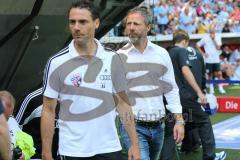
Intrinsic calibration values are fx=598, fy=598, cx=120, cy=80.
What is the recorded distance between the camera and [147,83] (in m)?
5.95

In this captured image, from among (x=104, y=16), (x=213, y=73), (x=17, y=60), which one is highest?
(x=104, y=16)

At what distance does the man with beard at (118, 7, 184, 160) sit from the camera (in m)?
5.96

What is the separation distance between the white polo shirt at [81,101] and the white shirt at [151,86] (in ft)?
4.40

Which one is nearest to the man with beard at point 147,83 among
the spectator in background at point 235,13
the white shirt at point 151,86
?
the white shirt at point 151,86

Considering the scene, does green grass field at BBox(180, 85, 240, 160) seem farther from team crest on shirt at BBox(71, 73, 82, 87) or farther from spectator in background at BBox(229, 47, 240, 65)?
team crest on shirt at BBox(71, 73, 82, 87)

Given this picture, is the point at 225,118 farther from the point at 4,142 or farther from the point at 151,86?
the point at 4,142

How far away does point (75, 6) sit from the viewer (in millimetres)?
4629

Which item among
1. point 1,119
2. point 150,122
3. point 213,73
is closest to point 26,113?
point 150,122

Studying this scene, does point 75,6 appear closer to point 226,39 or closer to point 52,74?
point 52,74

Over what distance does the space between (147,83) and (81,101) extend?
1.55m

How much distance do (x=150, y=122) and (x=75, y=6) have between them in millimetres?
1870

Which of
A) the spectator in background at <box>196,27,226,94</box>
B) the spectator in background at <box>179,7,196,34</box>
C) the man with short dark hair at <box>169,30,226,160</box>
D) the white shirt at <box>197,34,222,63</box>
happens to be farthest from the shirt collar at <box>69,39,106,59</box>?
the spectator in background at <box>179,7,196,34</box>

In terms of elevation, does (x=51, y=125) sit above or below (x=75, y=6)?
below

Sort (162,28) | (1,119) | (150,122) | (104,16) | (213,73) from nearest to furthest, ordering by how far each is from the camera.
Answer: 1. (1,119)
2. (150,122)
3. (104,16)
4. (213,73)
5. (162,28)
